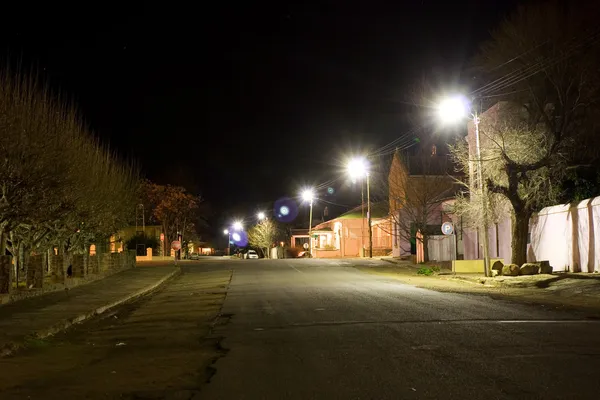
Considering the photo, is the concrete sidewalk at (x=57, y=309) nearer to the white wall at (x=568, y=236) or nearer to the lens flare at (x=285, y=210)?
the white wall at (x=568, y=236)

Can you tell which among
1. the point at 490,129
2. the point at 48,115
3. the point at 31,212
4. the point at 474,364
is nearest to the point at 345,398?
the point at 474,364

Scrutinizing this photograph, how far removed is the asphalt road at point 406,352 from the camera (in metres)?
7.07

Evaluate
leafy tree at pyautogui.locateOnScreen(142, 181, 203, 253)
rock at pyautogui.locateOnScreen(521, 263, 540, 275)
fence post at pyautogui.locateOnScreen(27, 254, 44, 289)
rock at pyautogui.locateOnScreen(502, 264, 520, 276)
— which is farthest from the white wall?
leafy tree at pyautogui.locateOnScreen(142, 181, 203, 253)

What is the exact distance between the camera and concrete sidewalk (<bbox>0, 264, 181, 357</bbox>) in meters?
11.9

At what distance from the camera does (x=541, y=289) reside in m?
20.7

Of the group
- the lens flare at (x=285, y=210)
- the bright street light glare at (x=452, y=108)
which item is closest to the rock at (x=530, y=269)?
the bright street light glare at (x=452, y=108)

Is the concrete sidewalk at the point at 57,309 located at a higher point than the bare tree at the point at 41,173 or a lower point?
lower

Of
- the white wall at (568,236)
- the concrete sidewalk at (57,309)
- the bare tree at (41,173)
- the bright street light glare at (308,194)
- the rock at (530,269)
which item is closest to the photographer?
the concrete sidewalk at (57,309)

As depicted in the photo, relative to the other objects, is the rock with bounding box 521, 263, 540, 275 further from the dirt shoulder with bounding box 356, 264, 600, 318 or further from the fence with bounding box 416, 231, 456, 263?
the fence with bounding box 416, 231, 456, 263

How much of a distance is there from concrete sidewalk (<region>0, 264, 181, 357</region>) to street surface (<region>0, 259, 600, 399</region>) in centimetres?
53

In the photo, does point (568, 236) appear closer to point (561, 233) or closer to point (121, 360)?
point (561, 233)

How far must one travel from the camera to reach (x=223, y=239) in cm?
12494

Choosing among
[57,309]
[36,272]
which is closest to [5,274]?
[57,309]

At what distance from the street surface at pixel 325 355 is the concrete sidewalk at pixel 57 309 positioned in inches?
20.8
